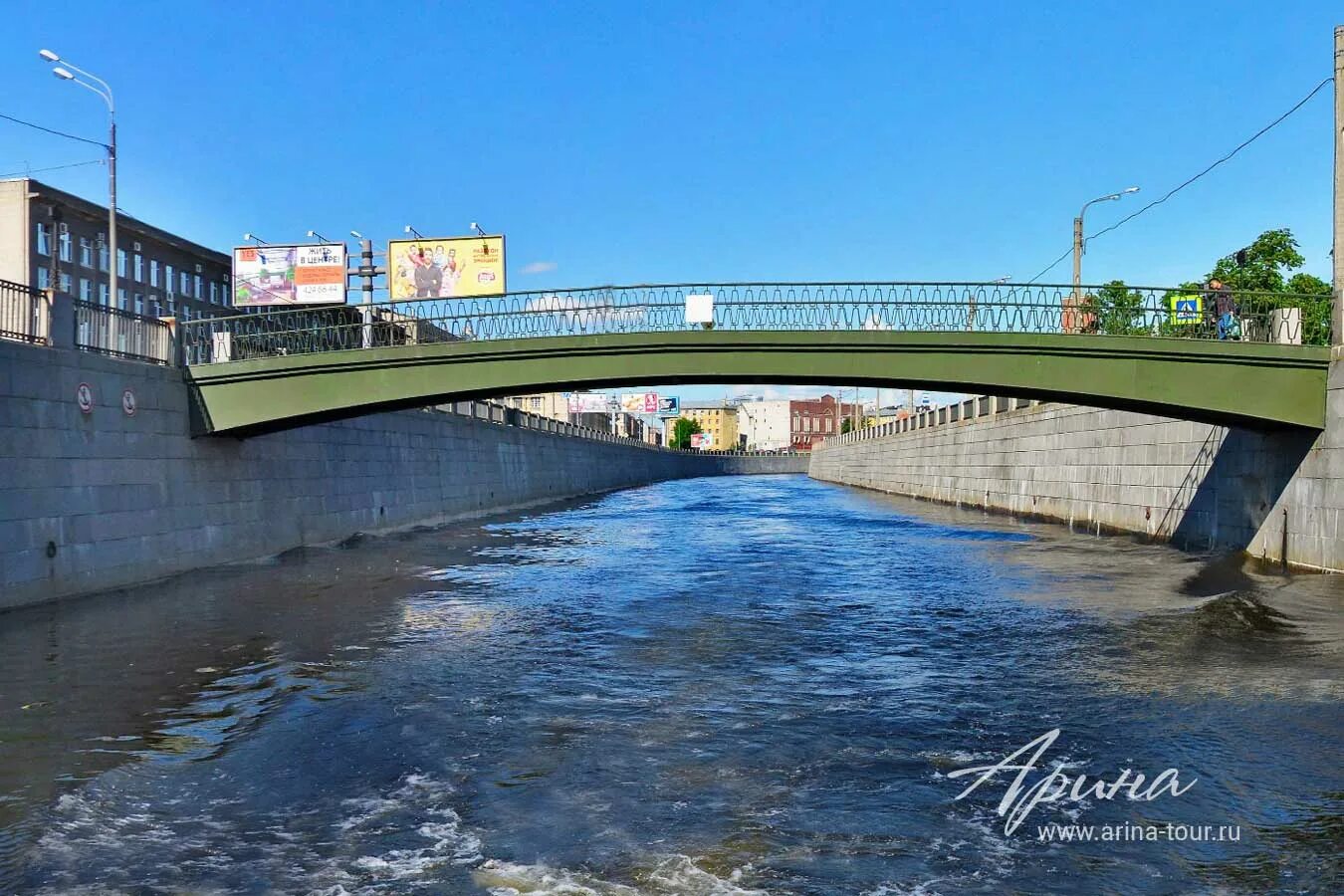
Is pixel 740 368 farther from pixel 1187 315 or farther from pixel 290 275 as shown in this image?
pixel 290 275

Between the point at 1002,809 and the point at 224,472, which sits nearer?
the point at 1002,809

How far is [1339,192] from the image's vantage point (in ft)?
61.8

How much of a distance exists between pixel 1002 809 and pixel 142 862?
5.27m

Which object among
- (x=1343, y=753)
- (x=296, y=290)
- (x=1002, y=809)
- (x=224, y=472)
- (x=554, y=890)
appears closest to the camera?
(x=554, y=890)

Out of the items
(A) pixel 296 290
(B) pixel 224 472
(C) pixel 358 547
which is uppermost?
(A) pixel 296 290

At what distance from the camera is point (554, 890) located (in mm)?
5734

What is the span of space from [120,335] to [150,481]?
265 cm

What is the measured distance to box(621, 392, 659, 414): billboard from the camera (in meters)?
120

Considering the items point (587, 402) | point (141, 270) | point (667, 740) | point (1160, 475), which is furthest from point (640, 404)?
point (667, 740)

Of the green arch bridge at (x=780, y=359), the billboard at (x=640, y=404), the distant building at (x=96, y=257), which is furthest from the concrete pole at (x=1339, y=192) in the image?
the billboard at (x=640, y=404)

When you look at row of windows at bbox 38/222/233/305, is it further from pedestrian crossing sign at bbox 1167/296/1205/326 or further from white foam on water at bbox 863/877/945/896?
white foam on water at bbox 863/877/945/896

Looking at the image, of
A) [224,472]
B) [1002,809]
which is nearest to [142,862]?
[1002,809]

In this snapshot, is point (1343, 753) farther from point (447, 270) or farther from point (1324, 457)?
point (447, 270)
